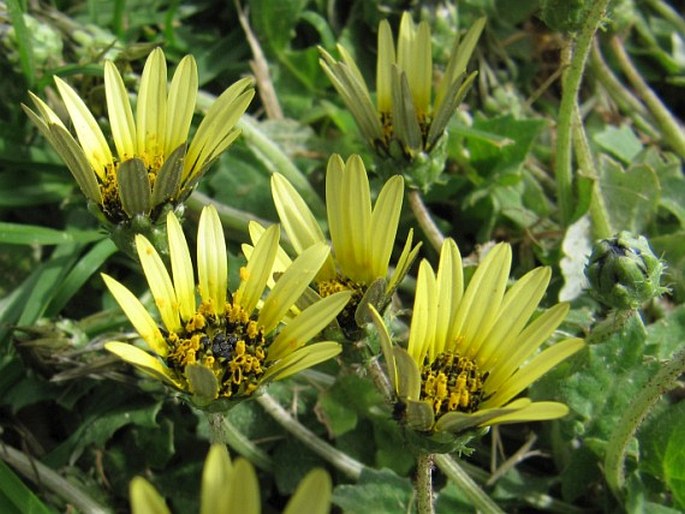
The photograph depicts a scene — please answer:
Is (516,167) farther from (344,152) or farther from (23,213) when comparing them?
(23,213)

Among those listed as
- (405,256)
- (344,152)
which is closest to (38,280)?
(344,152)

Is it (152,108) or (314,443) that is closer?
(152,108)

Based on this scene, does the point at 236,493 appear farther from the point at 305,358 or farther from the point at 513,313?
the point at 513,313

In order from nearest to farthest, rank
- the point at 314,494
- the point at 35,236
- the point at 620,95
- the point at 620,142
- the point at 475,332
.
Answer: the point at 314,494
the point at 475,332
the point at 35,236
the point at 620,142
the point at 620,95

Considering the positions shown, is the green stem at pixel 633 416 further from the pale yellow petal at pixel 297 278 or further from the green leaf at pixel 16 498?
the green leaf at pixel 16 498

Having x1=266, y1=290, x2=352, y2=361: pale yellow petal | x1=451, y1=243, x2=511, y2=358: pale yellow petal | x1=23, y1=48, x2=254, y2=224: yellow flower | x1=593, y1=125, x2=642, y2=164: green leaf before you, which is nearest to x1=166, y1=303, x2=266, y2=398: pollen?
x1=266, y1=290, x2=352, y2=361: pale yellow petal

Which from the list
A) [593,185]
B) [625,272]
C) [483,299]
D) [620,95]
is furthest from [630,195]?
[483,299]
